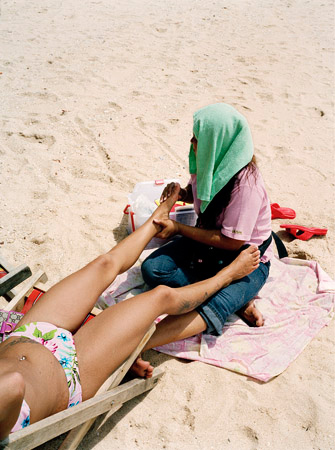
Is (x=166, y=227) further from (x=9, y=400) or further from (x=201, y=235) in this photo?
(x=9, y=400)

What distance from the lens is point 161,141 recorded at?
4.78m

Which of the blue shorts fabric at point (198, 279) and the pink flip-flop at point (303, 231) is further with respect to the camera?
the pink flip-flop at point (303, 231)

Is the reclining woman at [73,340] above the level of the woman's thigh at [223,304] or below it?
above

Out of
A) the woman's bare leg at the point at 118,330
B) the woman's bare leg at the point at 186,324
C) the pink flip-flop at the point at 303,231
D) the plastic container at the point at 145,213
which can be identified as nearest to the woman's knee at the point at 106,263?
the woman's bare leg at the point at 118,330

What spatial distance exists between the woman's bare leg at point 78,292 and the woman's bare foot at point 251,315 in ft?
3.05

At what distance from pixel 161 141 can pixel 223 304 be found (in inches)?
111

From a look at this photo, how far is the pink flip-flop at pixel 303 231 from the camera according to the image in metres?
3.54

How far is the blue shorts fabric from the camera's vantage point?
Answer: 2.50 metres

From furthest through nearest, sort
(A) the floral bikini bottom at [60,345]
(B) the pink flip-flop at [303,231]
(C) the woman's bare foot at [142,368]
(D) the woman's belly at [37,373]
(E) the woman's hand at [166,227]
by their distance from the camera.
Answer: (B) the pink flip-flop at [303,231], (E) the woman's hand at [166,227], (C) the woman's bare foot at [142,368], (A) the floral bikini bottom at [60,345], (D) the woman's belly at [37,373]

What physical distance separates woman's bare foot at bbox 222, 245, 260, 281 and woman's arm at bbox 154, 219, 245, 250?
0.24ft

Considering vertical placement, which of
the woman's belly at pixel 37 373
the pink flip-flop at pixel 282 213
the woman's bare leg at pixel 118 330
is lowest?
the pink flip-flop at pixel 282 213

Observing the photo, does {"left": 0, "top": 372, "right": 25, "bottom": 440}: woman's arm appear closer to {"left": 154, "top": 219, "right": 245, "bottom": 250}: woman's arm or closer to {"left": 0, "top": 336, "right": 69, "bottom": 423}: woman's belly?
{"left": 0, "top": 336, "right": 69, "bottom": 423}: woman's belly

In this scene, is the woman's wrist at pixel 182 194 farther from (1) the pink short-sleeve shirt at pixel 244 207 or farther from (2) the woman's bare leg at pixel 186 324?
(2) the woman's bare leg at pixel 186 324

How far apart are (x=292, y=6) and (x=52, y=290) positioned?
1135cm
